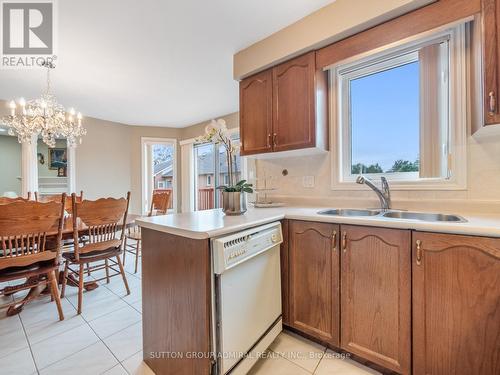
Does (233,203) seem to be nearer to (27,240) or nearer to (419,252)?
(419,252)

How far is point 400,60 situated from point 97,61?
2.76 m

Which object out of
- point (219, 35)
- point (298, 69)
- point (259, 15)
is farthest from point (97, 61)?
point (298, 69)

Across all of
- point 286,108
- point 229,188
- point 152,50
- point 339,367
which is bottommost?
point 339,367

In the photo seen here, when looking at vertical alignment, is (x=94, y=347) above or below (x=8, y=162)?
below

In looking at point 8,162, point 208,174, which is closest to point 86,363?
point 208,174

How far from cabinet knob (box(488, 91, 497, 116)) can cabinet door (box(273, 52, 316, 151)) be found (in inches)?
38.3

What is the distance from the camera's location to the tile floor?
134 cm

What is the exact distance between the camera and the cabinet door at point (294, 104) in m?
→ 1.85

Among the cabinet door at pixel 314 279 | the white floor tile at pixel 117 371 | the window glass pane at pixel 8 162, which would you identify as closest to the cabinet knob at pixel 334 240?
the cabinet door at pixel 314 279

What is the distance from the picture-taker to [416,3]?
1.39 meters

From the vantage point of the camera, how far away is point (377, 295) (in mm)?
1262

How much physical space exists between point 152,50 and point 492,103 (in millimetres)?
2520

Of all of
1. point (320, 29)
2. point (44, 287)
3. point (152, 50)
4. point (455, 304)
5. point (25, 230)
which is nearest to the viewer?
point (455, 304)

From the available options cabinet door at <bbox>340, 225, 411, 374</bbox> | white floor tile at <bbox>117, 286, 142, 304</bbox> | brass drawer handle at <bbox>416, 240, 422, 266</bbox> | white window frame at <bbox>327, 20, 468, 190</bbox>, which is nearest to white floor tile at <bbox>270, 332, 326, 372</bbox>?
cabinet door at <bbox>340, 225, 411, 374</bbox>
